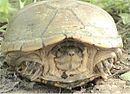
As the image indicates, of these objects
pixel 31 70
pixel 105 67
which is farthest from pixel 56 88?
pixel 105 67

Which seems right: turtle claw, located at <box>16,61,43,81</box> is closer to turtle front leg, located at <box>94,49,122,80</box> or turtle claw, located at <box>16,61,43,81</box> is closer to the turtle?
the turtle

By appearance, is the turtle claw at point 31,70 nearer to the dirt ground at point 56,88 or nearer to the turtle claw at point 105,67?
the dirt ground at point 56,88

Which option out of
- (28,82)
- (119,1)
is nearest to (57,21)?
(28,82)

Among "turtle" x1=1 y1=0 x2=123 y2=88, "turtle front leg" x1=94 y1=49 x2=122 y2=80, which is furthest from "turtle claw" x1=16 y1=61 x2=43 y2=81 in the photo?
"turtle front leg" x1=94 y1=49 x2=122 y2=80

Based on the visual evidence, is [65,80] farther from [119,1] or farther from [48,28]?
[119,1]

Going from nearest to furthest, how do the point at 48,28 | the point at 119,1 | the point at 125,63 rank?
1. the point at 48,28
2. the point at 125,63
3. the point at 119,1

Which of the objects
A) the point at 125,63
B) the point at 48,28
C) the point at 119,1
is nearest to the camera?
the point at 48,28
